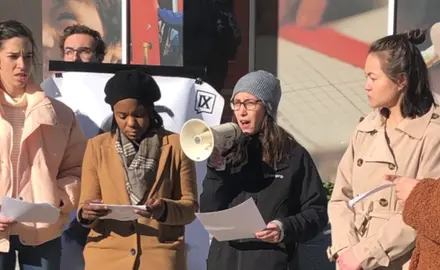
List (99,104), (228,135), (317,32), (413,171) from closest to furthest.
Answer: (413,171) < (228,135) < (99,104) < (317,32)

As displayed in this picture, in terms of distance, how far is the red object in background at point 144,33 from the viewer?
28.4 ft

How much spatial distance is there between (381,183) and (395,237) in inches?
9.9

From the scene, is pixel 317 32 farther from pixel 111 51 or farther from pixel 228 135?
pixel 228 135

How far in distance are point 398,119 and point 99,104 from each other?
2067 millimetres

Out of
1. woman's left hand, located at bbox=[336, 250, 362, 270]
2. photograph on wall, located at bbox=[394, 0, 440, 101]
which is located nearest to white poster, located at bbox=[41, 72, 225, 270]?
woman's left hand, located at bbox=[336, 250, 362, 270]

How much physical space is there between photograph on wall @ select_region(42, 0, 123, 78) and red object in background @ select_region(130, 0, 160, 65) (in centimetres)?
16

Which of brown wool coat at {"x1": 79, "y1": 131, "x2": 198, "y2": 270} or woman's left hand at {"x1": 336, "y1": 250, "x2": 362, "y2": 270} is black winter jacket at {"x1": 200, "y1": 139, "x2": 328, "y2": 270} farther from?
woman's left hand at {"x1": 336, "y1": 250, "x2": 362, "y2": 270}

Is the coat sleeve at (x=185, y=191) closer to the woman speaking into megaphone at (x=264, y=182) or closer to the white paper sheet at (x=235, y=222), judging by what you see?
the woman speaking into megaphone at (x=264, y=182)

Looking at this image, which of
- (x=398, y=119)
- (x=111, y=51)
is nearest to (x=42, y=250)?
(x=398, y=119)

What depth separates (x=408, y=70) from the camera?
3.40 m

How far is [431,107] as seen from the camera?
3463 mm

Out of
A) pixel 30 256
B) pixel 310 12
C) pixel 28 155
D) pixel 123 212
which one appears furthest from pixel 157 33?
pixel 123 212

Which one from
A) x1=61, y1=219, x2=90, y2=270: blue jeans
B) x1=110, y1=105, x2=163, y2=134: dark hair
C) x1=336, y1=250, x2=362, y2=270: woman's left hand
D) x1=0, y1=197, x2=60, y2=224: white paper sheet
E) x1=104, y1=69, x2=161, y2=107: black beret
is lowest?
x1=61, y1=219, x2=90, y2=270: blue jeans

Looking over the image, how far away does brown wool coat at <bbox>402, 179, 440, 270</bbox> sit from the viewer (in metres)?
2.77
